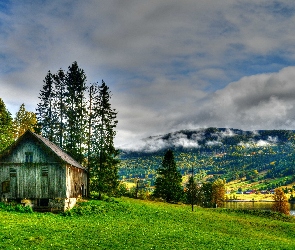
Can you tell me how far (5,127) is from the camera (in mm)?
66312

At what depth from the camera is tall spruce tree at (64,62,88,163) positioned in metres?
57.2

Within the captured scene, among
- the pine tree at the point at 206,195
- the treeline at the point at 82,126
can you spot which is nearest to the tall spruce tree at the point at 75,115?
the treeline at the point at 82,126

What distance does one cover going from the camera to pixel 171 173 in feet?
273

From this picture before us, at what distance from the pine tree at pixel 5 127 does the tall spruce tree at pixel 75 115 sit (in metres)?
15.0

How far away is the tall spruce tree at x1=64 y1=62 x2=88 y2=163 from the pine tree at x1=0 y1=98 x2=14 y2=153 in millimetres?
14970

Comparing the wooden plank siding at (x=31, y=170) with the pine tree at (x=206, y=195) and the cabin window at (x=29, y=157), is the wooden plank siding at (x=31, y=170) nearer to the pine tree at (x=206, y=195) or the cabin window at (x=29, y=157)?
the cabin window at (x=29, y=157)

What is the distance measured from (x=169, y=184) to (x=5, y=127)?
41432mm

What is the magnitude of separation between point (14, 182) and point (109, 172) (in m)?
16.5

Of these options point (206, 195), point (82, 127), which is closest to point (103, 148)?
point (82, 127)

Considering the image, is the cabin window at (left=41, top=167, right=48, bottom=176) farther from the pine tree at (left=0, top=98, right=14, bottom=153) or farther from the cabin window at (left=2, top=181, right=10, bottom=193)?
the pine tree at (left=0, top=98, right=14, bottom=153)

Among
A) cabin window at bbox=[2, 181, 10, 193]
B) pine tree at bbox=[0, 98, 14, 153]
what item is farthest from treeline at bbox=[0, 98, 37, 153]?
cabin window at bbox=[2, 181, 10, 193]

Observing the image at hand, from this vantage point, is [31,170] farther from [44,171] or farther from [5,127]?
[5,127]

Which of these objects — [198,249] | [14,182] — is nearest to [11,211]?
[14,182]

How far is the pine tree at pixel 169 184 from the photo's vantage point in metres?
80.0
